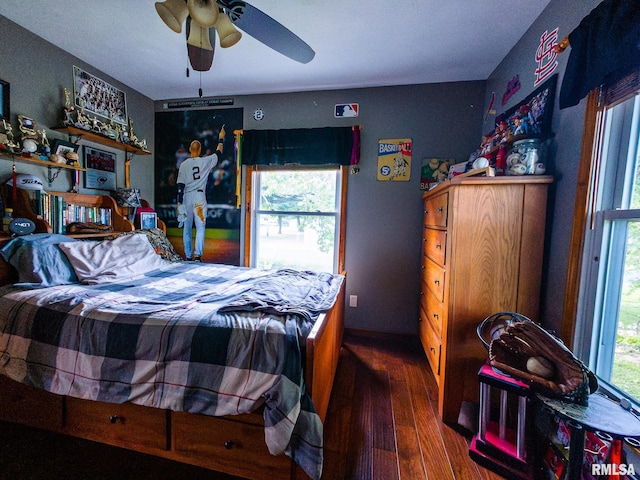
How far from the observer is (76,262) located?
175cm

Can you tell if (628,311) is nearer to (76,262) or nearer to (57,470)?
(57,470)

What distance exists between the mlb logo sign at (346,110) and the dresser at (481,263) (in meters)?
1.53

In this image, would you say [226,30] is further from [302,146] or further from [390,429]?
[390,429]

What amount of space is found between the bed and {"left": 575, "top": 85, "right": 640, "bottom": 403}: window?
4.10ft

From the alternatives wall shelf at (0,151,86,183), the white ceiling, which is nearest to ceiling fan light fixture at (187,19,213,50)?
the white ceiling

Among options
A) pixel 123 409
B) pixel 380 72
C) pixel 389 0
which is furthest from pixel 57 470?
pixel 380 72

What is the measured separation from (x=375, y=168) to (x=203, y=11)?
1.88 m

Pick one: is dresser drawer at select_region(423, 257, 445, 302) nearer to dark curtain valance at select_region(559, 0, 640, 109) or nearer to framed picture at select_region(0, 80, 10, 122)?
dark curtain valance at select_region(559, 0, 640, 109)

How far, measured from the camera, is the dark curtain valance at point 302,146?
2.64 metres

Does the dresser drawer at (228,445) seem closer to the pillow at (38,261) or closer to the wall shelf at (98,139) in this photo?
the pillow at (38,261)

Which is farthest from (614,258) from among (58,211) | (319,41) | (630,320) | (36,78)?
(36,78)

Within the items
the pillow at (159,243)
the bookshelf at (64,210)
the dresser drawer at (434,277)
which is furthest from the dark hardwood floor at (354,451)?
the pillow at (159,243)

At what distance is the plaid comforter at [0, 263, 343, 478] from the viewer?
1.03 metres

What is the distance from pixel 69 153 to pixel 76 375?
1.90 meters
